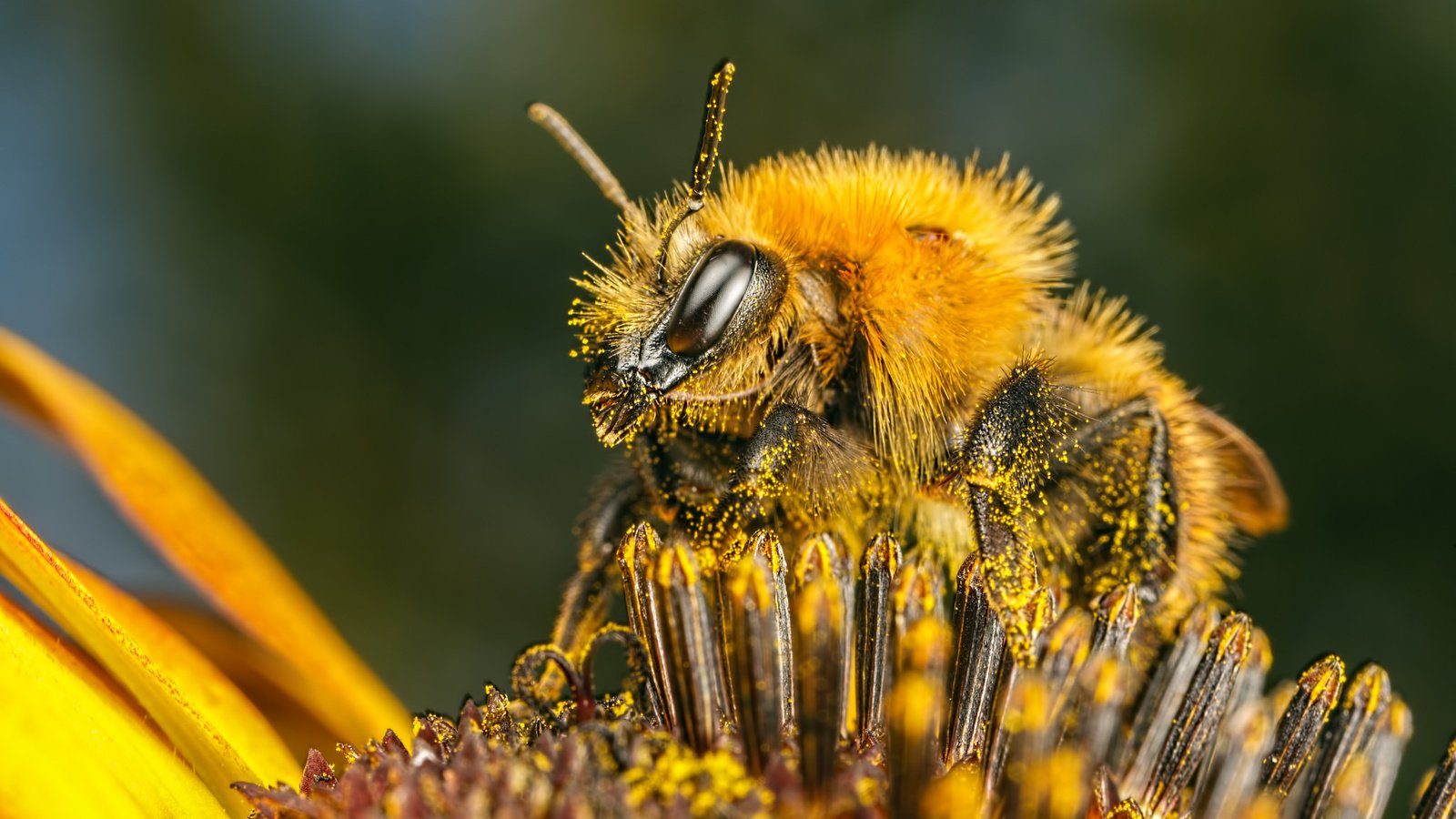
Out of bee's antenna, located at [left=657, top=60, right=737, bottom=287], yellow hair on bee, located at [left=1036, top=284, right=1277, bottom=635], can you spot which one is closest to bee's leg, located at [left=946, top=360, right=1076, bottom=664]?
yellow hair on bee, located at [left=1036, top=284, right=1277, bottom=635]

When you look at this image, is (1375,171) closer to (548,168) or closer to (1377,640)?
(1377,640)

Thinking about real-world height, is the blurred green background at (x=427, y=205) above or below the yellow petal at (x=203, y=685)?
above

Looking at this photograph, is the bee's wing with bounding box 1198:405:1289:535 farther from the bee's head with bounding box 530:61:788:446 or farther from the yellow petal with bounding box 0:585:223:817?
the yellow petal with bounding box 0:585:223:817

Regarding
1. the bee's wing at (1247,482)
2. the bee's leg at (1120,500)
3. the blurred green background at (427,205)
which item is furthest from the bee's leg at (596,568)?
the blurred green background at (427,205)

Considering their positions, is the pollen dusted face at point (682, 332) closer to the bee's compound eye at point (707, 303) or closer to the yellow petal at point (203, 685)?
the bee's compound eye at point (707, 303)

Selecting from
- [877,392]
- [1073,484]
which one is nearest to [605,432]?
[877,392]

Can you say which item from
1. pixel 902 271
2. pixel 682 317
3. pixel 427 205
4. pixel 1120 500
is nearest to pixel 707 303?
pixel 682 317

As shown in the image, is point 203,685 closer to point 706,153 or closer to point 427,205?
point 706,153
